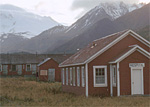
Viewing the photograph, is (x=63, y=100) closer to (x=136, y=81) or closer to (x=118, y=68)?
(x=118, y=68)

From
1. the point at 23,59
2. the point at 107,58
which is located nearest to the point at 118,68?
the point at 107,58

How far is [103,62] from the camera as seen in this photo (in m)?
23.8

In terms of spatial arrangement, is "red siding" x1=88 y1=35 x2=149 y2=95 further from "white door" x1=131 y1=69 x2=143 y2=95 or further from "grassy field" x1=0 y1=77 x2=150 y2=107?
"white door" x1=131 y1=69 x2=143 y2=95

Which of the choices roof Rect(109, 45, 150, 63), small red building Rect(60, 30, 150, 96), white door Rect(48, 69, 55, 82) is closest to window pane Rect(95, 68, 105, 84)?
small red building Rect(60, 30, 150, 96)

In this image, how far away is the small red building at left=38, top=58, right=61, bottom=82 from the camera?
48.5 m

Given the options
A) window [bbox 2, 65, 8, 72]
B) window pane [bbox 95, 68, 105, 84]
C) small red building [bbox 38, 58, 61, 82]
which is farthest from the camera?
window [bbox 2, 65, 8, 72]

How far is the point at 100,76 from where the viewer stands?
23766 millimetres

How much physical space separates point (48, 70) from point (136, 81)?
28118mm

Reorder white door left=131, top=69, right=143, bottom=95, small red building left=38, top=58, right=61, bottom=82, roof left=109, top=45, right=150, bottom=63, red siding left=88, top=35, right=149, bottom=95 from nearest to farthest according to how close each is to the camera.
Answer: roof left=109, top=45, right=150, bottom=63 → white door left=131, top=69, right=143, bottom=95 → red siding left=88, top=35, right=149, bottom=95 → small red building left=38, top=58, right=61, bottom=82

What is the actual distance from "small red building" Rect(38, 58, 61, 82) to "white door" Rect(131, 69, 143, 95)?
87.8 ft

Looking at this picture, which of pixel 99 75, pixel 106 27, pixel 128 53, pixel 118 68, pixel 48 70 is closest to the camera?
pixel 118 68

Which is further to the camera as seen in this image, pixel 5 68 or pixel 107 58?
pixel 5 68

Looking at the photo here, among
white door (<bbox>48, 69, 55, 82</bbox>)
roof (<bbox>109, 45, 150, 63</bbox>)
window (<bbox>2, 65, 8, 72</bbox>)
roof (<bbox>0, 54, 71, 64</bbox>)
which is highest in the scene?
roof (<bbox>0, 54, 71, 64</bbox>)

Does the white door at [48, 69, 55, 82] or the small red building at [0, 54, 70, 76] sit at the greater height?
the small red building at [0, 54, 70, 76]
